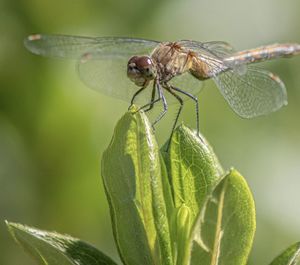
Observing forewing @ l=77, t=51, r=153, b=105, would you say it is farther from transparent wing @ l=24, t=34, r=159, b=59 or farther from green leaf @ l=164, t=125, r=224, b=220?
green leaf @ l=164, t=125, r=224, b=220

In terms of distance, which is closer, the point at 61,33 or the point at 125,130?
the point at 125,130

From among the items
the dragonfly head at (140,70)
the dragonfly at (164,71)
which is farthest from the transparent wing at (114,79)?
the dragonfly head at (140,70)

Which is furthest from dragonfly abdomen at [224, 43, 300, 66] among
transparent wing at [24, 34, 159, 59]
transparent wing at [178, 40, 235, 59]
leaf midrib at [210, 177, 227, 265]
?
leaf midrib at [210, 177, 227, 265]

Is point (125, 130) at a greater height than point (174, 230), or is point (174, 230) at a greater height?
point (125, 130)

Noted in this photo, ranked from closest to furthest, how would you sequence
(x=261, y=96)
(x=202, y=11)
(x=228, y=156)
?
(x=261, y=96)
(x=228, y=156)
(x=202, y=11)

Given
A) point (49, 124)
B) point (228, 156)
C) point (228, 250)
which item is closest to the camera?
point (228, 250)

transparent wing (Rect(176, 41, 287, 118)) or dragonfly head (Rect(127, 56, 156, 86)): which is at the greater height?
dragonfly head (Rect(127, 56, 156, 86))

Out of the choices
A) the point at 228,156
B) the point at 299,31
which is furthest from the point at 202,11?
the point at 228,156

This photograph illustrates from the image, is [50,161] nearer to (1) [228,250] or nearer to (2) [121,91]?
(2) [121,91]
